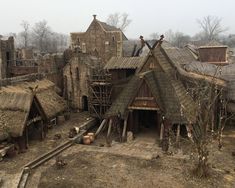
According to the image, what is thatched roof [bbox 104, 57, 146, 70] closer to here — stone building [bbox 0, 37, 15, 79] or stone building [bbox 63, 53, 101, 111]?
stone building [bbox 63, 53, 101, 111]

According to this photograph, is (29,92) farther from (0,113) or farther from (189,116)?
(189,116)

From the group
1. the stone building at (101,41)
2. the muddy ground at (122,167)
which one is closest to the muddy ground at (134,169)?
the muddy ground at (122,167)

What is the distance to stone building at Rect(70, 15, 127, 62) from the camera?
150 ft

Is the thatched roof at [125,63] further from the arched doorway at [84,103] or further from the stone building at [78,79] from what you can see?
the arched doorway at [84,103]

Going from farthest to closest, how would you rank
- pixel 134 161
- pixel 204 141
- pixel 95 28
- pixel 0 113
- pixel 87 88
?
pixel 95 28 < pixel 87 88 < pixel 0 113 < pixel 134 161 < pixel 204 141

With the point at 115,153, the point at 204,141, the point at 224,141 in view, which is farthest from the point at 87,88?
the point at 204,141

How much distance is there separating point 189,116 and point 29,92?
11400mm

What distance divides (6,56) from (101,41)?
12.7 metres

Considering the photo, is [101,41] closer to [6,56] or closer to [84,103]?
[6,56]

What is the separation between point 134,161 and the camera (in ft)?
69.6

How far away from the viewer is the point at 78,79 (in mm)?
34906

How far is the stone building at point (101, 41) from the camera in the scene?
4575 centimetres

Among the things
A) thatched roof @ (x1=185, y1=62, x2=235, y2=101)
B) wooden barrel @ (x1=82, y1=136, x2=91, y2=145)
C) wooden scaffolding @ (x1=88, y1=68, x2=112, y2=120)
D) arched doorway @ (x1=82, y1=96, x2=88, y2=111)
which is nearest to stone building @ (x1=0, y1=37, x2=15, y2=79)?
arched doorway @ (x1=82, y1=96, x2=88, y2=111)

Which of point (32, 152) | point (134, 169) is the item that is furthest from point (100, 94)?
point (134, 169)
